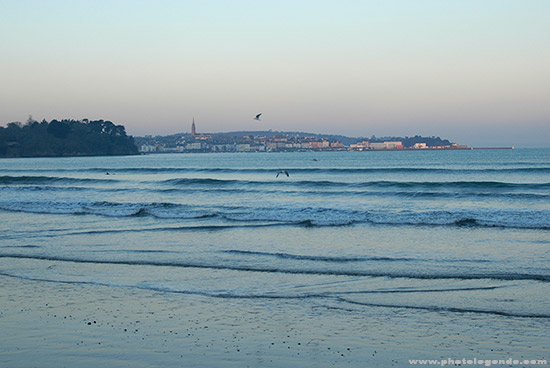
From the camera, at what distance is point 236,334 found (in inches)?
295

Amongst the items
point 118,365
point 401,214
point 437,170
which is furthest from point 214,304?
point 437,170

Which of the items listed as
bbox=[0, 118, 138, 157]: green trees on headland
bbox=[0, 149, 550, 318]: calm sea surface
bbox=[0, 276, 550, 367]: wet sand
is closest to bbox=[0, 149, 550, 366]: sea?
bbox=[0, 149, 550, 318]: calm sea surface

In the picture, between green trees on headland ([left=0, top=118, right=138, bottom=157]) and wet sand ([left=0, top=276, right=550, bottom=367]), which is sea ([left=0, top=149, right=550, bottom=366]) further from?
green trees on headland ([left=0, top=118, right=138, bottom=157])

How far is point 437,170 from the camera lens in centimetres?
5903

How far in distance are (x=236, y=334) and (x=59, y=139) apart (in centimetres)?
18536

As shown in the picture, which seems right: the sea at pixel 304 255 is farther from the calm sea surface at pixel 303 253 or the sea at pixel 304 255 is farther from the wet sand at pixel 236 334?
the wet sand at pixel 236 334

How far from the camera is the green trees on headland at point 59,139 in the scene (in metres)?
174

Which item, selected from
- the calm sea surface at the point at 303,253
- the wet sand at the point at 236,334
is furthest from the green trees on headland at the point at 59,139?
the wet sand at the point at 236,334

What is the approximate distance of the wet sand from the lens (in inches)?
260

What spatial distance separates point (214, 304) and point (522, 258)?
7044 millimetres

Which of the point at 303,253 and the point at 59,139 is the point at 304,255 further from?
the point at 59,139

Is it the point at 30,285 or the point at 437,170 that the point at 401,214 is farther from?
the point at 437,170

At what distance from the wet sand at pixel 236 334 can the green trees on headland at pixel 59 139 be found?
178 meters

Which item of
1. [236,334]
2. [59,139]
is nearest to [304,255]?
[236,334]
